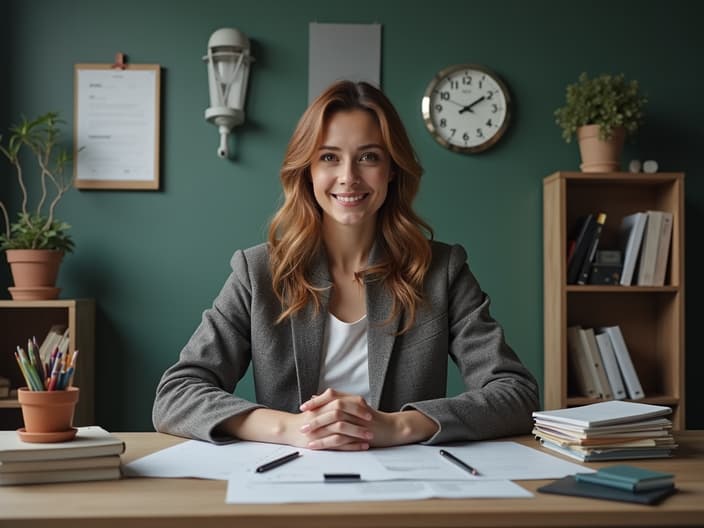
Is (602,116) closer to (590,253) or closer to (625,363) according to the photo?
(590,253)

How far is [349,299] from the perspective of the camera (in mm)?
1915

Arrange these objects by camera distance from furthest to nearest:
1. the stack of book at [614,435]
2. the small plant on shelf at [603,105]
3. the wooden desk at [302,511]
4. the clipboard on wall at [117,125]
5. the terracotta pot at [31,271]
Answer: the clipboard on wall at [117,125] → the small plant on shelf at [603,105] → the terracotta pot at [31,271] → the stack of book at [614,435] → the wooden desk at [302,511]

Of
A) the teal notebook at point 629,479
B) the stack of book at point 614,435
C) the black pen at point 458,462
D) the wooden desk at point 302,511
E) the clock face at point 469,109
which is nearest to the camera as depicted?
the wooden desk at point 302,511

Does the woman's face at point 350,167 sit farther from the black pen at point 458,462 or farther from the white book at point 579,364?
the white book at point 579,364

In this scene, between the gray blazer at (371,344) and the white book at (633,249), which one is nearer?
the gray blazer at (371,344)

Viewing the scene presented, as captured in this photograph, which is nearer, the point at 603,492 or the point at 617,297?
the point at 603,492

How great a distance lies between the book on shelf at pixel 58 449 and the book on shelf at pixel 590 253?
248 centimetres

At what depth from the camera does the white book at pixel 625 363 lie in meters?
3.23

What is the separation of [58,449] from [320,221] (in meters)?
1.03

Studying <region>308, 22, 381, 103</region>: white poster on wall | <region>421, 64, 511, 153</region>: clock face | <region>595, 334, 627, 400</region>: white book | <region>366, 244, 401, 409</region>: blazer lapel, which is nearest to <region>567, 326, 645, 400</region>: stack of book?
<region>595, 334, 627, 400</region>: white book

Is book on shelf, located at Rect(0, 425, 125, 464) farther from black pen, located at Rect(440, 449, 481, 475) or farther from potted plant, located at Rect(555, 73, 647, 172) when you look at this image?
potted plant, located at Rect(555, 73, 647, 172)

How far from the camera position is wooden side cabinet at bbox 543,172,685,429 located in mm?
3195

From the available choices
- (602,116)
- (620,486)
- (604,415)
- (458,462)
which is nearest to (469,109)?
(602,116)

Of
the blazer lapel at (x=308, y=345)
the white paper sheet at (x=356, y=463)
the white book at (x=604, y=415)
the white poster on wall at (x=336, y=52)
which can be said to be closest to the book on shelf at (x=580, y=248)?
the white poster on wall at (x=336, y=52)
